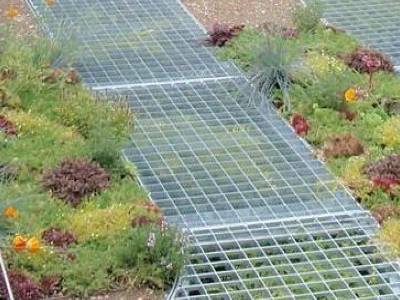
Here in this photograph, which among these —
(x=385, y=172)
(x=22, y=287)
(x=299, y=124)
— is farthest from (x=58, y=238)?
(x=299, y=124)

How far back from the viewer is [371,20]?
9695 mm

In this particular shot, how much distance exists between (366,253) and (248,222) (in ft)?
2.34

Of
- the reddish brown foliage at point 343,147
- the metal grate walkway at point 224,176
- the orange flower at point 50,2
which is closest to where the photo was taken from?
the metal grate walkway at point 224,176

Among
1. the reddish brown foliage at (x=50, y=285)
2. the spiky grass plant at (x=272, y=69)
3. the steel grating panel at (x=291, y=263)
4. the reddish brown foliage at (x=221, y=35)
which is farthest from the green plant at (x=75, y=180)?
the reddish brown foliage at (x=221, y=35)

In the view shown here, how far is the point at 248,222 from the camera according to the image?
6.59m

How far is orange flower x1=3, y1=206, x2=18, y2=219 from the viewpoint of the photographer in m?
5.89

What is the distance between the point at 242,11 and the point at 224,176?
2959 mm

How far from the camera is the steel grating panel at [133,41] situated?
857 centimetres

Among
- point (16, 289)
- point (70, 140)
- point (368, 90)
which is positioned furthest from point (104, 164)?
point (368, 90)

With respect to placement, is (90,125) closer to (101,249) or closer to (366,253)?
(101,249)

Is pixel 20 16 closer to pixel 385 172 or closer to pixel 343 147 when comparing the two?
pixel 343 147

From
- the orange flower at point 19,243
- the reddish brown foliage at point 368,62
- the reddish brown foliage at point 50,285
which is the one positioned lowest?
A: the reddish brown foliage at point 368,62

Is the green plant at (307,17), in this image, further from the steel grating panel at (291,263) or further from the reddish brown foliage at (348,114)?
the steel grating panel at (291,263)

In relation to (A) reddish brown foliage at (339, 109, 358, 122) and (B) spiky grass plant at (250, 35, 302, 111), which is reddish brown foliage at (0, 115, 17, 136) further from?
(A) reddish brown foliage at (339, 109, 358, 122)
